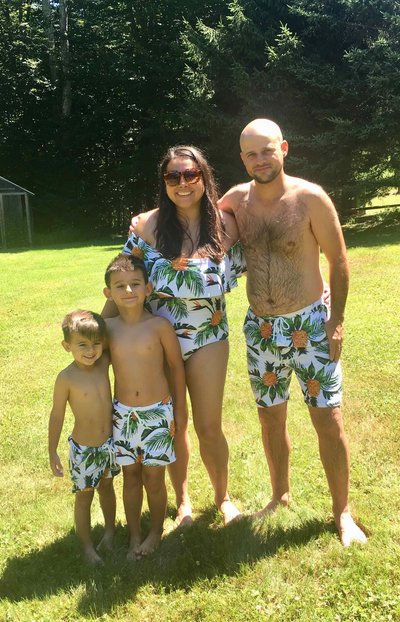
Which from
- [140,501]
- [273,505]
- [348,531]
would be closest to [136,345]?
[140,501]

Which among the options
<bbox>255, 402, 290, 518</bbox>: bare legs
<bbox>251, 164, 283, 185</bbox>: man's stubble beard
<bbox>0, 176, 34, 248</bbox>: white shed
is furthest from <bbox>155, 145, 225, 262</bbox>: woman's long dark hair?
<bbox>0, 176, 34, 248</bbox>: white shed

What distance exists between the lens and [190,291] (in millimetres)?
2797

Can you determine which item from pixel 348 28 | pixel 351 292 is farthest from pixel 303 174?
pixel 351 292

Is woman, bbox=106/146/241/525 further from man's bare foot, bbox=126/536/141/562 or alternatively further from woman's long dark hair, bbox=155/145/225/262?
man's bare foot, bbox=126/536/141/562

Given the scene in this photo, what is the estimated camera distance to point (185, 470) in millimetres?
3309

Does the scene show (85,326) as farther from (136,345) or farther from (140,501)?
(140,501)

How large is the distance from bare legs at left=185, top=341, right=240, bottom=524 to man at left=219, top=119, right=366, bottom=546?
0.23 meters

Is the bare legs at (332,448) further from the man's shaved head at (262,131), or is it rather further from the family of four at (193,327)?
the man's shaved head at (262,131)

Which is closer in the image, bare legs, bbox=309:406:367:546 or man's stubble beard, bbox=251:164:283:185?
man's stubble beard, bbox=251:164:283:185

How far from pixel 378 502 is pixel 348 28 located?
14.3m

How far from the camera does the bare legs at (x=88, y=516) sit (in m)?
2.91

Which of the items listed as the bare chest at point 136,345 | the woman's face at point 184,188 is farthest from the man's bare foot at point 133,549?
the woman's face at point 184,188

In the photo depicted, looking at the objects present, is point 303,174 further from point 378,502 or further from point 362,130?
point 378,502

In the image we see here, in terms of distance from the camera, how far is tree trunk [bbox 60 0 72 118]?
2388cm
